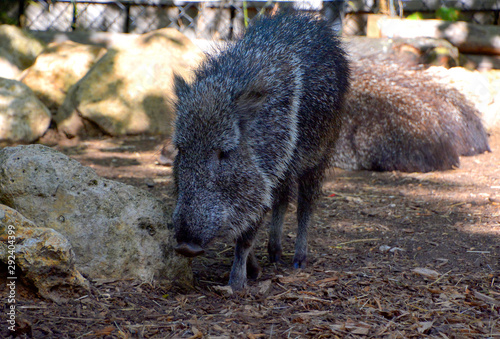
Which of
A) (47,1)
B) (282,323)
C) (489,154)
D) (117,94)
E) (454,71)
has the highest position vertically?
(47,1)

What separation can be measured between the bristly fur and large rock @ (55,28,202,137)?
2.69 meters

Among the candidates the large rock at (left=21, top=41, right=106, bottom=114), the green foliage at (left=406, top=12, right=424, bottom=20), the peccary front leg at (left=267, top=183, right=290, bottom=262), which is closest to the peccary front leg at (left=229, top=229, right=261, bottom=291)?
the peccary front leg at (left=267, top=183, right=290, bottom=262)

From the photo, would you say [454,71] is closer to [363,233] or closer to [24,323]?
[363,233]

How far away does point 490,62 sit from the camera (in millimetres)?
8289

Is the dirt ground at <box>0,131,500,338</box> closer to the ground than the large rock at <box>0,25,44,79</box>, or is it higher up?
closer to the ground

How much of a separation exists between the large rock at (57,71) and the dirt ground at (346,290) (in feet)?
13.2

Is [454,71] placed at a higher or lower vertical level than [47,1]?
lower

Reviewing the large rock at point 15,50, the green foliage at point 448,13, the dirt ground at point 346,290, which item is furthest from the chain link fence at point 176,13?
the dirt ground at point 346,290

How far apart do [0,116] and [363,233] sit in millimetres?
5326

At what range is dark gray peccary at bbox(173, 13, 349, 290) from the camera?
283 cm

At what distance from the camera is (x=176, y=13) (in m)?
9.05

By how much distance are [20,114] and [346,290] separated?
18.9ft

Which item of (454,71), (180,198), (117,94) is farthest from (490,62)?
(180,198)

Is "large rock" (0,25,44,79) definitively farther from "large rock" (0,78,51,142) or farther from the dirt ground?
the dirt ground
